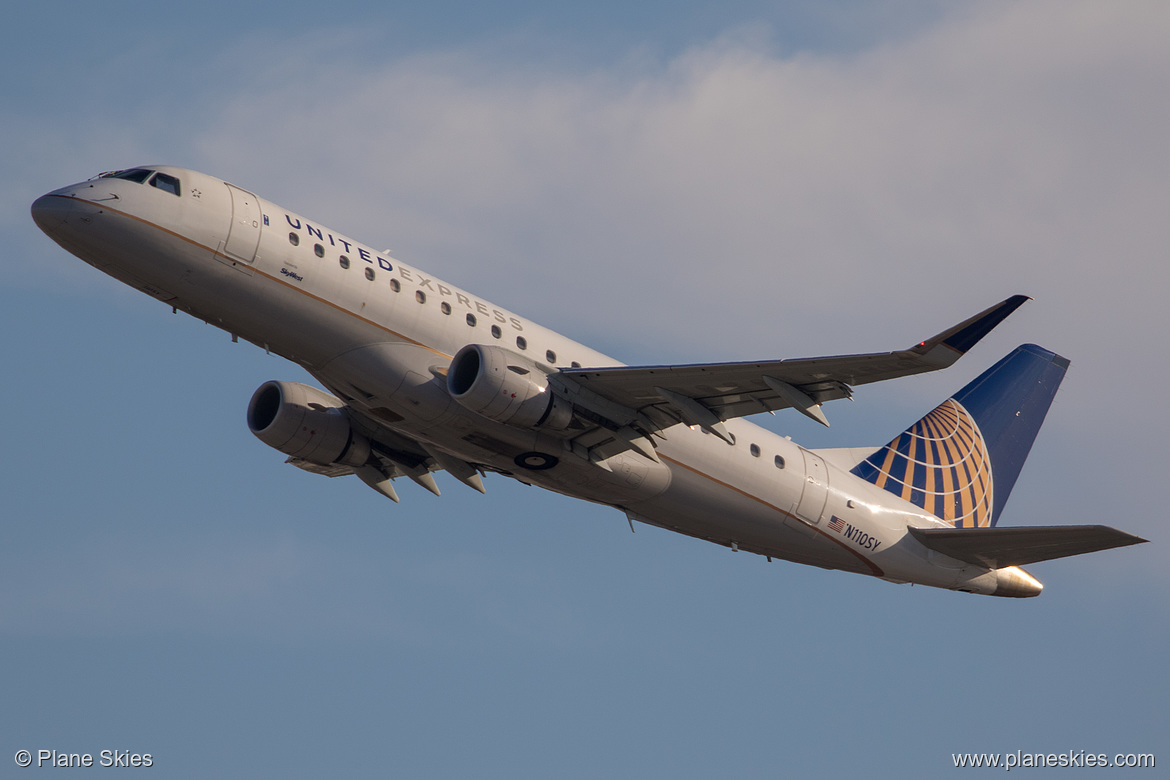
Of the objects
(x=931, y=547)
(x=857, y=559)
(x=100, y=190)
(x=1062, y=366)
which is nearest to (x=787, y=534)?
(x=857, y=559)

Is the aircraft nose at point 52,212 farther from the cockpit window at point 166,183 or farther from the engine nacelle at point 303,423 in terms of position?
the engine nacelle at point 303,423

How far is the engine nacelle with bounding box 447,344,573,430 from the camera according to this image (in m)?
28.8

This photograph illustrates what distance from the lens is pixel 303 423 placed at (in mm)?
34281

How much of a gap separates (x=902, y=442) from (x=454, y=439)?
609 inches

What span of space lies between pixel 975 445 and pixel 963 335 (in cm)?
1735

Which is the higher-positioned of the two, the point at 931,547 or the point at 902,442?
the point at 902,442

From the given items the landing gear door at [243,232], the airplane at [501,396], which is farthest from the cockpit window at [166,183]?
the landing gear door at [243,232]

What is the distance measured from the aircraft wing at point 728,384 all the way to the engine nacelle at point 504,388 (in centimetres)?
69

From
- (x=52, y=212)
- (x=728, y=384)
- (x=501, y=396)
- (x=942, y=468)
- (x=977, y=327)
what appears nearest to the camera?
(x=977, y=327)

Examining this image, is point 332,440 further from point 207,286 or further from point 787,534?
point 787,534

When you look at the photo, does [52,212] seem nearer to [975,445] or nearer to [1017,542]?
[1017,542]

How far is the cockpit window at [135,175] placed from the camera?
28922 millimetres

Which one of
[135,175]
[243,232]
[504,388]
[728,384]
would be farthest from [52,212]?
[728,384]

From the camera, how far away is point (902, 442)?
39.6m
